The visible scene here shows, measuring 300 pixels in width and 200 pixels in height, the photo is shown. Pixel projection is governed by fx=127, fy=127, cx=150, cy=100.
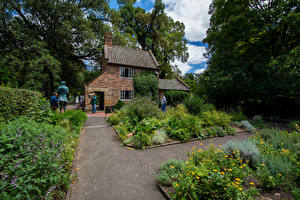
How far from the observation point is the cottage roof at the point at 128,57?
638 inches

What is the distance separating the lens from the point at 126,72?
17.0 meters

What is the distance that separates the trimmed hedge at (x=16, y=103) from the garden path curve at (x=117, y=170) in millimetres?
2449

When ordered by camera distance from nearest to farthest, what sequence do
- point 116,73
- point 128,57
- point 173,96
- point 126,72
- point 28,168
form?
1. point 28,168
2. point 116,73
3. point 126,72
4. point 128,57
5. point 173,96

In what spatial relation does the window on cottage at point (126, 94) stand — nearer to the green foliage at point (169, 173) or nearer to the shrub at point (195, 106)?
the shrub at point (195, 106)

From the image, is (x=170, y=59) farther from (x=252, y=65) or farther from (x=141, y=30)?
(x=252, y=65)

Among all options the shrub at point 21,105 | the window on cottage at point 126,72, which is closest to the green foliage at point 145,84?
the window on cottage at point 126,72

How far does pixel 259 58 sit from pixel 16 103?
794 inches

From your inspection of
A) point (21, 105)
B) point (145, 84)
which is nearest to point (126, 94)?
point (145, 84)

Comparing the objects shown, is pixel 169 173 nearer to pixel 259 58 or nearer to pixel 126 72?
pixel 126 72

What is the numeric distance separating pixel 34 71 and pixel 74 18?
312 inches

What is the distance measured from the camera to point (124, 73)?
16844 millimetres

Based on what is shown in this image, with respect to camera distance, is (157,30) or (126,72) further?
(157,30)

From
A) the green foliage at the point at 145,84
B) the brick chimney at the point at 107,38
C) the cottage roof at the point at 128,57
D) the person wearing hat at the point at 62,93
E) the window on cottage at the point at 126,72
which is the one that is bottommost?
the person wearing hat at the point at 62,93

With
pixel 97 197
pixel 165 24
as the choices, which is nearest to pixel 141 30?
pixel 165 24
